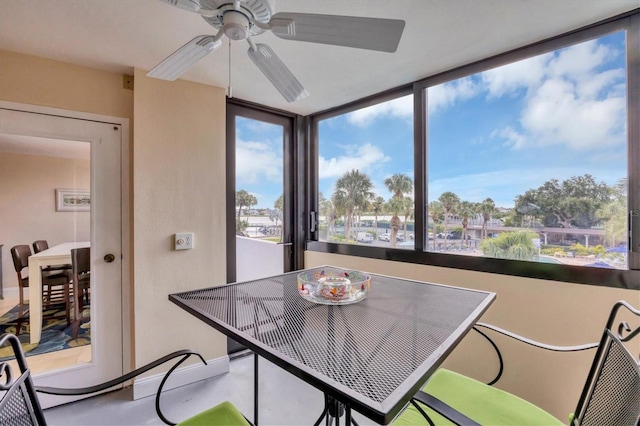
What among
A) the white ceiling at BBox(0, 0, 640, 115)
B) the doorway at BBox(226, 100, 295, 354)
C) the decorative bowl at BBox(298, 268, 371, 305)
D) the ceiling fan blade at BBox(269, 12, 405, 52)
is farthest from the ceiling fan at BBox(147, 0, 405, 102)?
the doorway at BBox(226, 100, 295, 354)

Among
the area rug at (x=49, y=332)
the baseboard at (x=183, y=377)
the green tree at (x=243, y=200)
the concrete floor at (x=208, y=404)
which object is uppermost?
the green tree at (x=243, y=200)

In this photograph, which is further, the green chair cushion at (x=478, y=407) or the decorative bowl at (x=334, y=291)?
the decorative bowl at (x=334, y=291)

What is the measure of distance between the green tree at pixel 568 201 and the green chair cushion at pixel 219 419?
195 cm

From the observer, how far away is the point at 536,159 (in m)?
1.80

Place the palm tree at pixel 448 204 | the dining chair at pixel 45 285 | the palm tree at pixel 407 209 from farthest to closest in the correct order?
the palm tree at pixel 407 209
the palm tree at pixel 448 204
the dining chair at pixel 45 285

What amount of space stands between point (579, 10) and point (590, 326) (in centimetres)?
166

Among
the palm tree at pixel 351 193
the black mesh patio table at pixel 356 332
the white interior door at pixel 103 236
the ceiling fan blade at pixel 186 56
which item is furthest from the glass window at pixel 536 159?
the white interior door at pixel 103 236

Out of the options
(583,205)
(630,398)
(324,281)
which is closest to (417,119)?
(583,205)

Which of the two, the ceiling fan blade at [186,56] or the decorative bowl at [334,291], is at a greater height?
the ceiling fan blade at [186,56]

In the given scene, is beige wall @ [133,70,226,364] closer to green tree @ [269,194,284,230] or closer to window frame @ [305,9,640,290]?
green tree @ [269,194,284,230]

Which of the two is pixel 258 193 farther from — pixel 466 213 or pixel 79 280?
pixel 466 213

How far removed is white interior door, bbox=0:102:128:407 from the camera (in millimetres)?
2010

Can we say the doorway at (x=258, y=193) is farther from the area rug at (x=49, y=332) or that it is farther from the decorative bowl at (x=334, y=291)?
the decorative bowl at (x=334, y=291)

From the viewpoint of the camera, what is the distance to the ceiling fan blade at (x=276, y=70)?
3.86 feet
